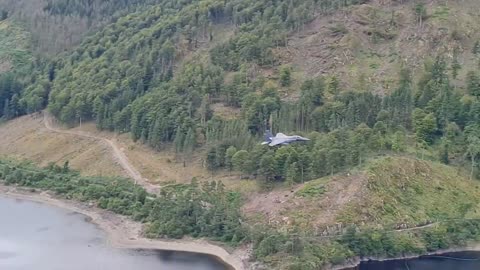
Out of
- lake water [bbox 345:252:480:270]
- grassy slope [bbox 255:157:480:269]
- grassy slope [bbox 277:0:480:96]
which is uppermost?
grassy slope [bbox 277:0:480:96]

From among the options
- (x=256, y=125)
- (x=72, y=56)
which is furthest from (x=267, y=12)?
(x=72, y=56)

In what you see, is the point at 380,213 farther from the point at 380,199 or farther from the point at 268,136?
the point at 268,136

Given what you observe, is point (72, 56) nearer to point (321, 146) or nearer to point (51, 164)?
point (51, 164)

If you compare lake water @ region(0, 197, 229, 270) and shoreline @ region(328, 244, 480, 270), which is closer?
shoreline @ region(328, 244, 480, 270)

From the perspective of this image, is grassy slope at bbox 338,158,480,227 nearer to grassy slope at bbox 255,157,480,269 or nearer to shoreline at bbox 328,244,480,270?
grassy slope at bbox 255,157,480,269

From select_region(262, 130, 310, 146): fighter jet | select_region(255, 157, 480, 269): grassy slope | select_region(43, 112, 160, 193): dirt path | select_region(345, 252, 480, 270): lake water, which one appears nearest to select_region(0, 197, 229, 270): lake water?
select_region(43, 112, 160, 193): dirt path

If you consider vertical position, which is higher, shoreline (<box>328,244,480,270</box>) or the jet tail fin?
the jet tail fin

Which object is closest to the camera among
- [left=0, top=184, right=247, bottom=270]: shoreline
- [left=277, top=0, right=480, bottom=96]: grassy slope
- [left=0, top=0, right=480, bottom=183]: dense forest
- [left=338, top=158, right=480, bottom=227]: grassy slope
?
[left=0, top=184, right=247, bottom=270]: shoreline
